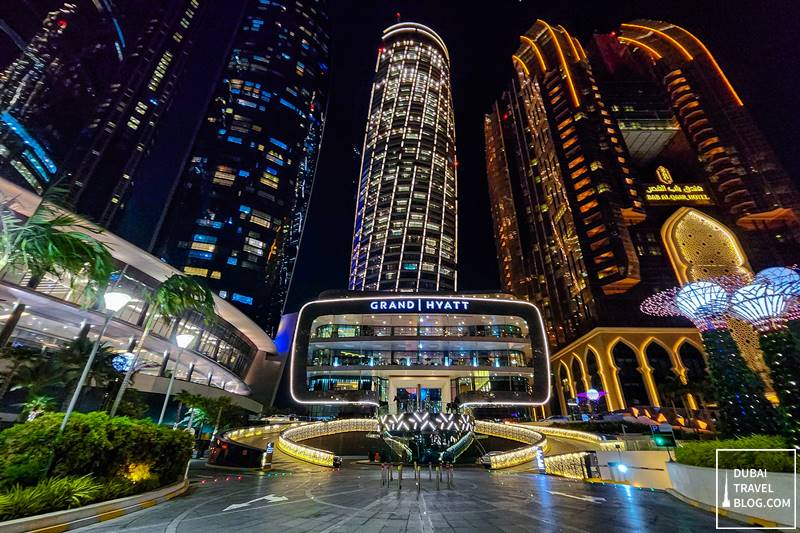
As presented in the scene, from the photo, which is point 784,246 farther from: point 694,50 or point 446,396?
point 446,396

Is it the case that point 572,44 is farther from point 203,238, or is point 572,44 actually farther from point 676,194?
point 203,238

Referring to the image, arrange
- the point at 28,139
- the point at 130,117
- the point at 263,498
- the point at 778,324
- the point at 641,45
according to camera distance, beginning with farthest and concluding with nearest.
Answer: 1. the point at 130,117
2. the point at 641,45
3. the point at 28,139
4. the point at 778,324
5. the point at 263,498

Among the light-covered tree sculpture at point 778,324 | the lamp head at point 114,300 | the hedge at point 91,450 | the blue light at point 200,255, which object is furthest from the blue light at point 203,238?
the light-covered tree sculpture at point 778,324

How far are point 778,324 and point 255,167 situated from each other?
118m

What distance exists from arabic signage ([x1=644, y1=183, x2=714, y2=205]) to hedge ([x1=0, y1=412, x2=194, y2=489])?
8722 centimetres

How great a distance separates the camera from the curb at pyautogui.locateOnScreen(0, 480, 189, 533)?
614cm

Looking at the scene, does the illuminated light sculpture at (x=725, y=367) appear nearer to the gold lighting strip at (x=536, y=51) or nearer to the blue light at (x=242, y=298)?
the blue light at (x=242, y=298)

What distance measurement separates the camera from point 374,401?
46.1 metres

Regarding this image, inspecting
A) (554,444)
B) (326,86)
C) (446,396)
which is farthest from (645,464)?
(326,86)

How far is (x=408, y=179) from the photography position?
122750 millimetres

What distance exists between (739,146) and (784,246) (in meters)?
24.1

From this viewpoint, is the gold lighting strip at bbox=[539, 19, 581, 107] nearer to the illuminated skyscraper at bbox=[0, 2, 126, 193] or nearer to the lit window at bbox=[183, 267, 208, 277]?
the illuminated skyscraper at bbox=[0, 2, 126, 193]

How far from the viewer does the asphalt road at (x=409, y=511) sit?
269 inches

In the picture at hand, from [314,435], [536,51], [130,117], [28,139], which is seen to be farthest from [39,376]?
[536,51]
